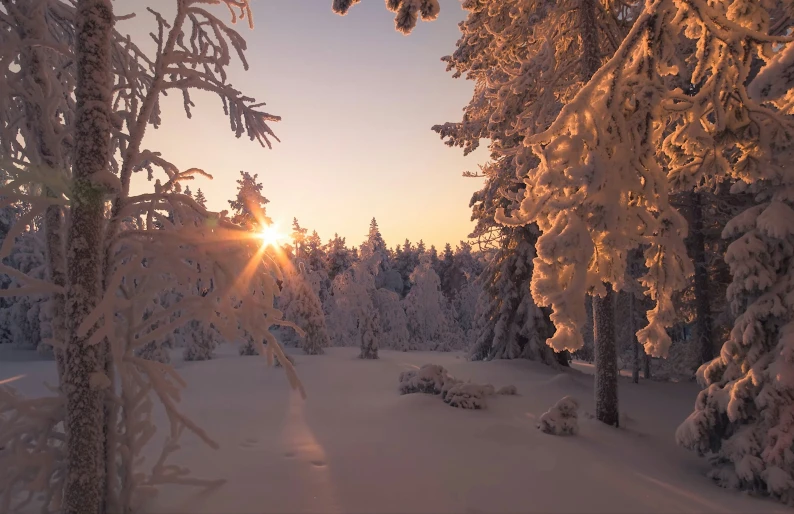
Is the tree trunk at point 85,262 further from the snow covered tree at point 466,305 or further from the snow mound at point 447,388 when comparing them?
the snow covered tree at point 466,305

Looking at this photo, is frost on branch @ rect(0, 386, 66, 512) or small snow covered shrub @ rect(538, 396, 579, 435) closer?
frost on branch @ rect(0, 386, 66, 512)

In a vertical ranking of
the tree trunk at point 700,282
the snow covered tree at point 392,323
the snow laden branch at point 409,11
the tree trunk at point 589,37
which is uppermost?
the tree trunk at point 589,37

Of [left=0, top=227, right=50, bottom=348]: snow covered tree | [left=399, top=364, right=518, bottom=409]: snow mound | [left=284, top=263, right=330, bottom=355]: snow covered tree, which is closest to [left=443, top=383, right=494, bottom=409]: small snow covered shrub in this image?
[left=399, top=364, right=518, bottom=409]: snow mound

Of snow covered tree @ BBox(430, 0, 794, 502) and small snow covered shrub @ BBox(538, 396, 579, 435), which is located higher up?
snow covered tree @ BBox(430, 0, 794, 502)

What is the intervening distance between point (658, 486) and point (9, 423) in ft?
23.9

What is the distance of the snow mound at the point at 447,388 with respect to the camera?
330 inches

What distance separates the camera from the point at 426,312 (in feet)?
124

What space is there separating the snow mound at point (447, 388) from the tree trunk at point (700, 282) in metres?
6.66

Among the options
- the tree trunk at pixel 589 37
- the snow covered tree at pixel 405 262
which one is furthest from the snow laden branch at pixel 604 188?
the snow covered tree at pixel 405 262

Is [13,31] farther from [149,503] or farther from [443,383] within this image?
[443,383]

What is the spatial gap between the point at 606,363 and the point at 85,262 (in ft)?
27.2

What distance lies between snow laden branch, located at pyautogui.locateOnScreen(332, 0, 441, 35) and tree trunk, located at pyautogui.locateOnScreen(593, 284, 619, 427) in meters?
6.36

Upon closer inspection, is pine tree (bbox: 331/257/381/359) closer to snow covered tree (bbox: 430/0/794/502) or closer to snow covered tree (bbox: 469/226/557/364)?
snow covered tree (bbox: 469/226/557/364)

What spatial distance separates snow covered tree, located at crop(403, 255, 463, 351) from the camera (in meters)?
37.5
